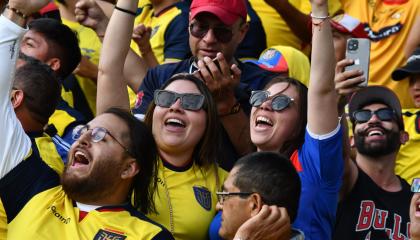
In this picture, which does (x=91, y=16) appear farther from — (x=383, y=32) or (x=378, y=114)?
(x=383, y=32)

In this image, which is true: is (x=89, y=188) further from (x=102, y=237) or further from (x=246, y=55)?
(x=246, y=55)

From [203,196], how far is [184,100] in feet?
1.70

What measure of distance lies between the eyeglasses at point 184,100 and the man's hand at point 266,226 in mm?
1021

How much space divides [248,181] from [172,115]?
864 millimetres

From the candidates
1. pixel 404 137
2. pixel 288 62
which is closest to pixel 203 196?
pixel 288 62

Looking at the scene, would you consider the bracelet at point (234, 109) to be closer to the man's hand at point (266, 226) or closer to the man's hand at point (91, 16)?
the man's hand at point (91, 16)

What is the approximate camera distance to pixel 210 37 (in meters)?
5.93

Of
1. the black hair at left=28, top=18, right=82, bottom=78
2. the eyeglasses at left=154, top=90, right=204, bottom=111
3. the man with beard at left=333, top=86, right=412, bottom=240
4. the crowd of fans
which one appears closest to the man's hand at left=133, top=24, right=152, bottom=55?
the crowd of fans

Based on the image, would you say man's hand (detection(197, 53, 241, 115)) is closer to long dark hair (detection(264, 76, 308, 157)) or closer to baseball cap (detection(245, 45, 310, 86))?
long dark hair (detection(264, 76, 308, 157))

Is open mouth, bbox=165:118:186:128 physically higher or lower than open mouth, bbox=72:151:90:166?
lower

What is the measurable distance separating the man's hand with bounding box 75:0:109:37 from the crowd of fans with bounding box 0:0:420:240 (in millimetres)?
12

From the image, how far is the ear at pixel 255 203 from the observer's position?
4.46 metres

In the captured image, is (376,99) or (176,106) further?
(376,99)

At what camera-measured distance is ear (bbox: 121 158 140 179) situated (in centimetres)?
493
